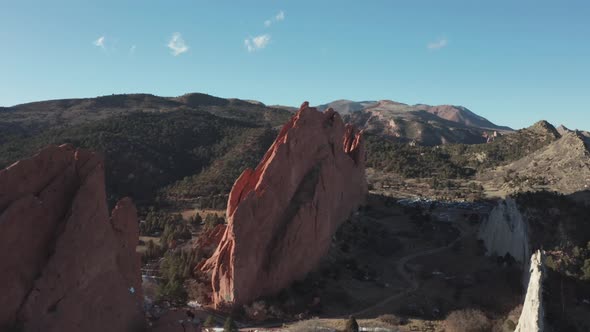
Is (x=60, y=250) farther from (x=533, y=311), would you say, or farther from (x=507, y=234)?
→ (x=507, y=234)

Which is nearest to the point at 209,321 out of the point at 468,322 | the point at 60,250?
the point at 60,250

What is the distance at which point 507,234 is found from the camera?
49094 millimetres

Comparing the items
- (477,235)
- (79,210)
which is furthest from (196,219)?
(79,210)

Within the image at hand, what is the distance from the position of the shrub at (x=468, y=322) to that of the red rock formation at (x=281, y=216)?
14.4 meters

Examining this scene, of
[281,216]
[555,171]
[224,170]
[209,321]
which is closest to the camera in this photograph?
[209,321]

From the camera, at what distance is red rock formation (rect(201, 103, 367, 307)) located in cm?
3981

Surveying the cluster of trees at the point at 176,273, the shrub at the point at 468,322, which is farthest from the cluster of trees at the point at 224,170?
the shrub at the point at 468,322

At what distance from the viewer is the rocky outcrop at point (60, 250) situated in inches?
842

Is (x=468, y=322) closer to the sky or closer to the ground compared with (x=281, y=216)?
closer to the ground

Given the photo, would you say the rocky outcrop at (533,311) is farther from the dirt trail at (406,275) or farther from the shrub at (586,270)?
the shrub at (586,270)

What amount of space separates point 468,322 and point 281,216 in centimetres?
1833

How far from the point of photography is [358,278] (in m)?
46.6

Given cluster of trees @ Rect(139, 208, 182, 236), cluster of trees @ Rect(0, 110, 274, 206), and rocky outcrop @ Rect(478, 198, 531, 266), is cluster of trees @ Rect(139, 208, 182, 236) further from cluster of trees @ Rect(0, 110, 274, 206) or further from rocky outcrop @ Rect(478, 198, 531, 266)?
rocky outcrop @ Rect(478, 198, 531, 266)

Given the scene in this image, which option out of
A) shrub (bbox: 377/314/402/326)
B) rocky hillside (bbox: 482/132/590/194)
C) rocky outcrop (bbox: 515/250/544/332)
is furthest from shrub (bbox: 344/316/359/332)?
rocky hillside (bbox: 482/132/590/194)
